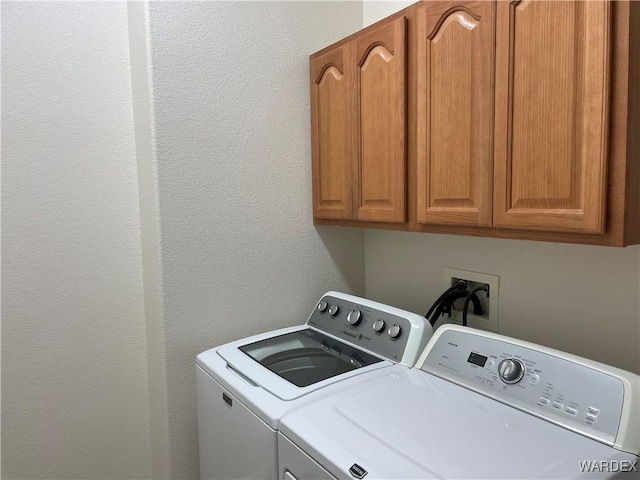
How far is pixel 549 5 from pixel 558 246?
0.64 m

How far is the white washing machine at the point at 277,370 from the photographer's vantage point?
1106 millimetres

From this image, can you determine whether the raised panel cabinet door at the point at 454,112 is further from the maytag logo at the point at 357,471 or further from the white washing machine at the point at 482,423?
the maytag logo at the point at 357,471

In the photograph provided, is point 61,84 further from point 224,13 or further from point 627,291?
point 627,291

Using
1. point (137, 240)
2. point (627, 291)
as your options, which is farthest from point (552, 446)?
point (137, 240)

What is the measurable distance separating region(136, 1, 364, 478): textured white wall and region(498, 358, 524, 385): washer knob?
33.4 inches

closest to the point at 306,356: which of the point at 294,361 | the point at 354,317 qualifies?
the point at 294,361

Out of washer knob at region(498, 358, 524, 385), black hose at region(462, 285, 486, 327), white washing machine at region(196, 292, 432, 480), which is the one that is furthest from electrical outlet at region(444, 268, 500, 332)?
washer knob at region(498, 358, 524, 385)

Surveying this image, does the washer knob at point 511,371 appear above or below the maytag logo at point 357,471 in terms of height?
above

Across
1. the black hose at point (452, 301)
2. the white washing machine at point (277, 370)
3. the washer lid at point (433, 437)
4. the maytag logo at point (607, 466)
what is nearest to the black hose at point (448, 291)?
the black hose at point (452, 301)

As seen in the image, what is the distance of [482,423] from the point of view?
3.13 feet

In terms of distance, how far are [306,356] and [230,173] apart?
2.21 feet

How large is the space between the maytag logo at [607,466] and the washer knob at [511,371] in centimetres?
25

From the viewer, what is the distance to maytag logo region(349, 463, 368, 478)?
31.6 inches

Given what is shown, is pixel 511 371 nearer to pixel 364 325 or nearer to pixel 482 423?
pixel 482 423
